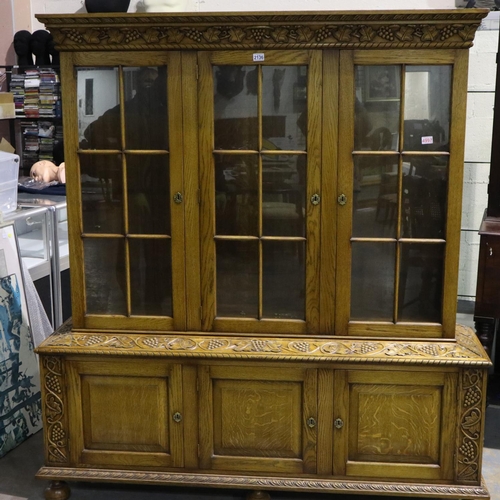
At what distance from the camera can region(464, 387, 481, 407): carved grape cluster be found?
2.68 meters

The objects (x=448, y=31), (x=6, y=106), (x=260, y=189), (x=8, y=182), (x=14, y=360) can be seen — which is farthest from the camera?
(x=6, y=106)

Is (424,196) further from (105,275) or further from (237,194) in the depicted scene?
(105,275)

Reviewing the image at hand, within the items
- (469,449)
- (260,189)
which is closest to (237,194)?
(260,189)

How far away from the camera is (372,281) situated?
2.74 metres

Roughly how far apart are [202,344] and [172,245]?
1.33 feet

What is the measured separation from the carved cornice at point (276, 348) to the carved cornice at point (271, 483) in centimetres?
50

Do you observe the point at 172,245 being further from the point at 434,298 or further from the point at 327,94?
the point at 434,298

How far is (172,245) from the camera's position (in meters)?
2.77

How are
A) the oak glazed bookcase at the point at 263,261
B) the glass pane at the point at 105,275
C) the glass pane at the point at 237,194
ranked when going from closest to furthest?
the oak glazed bookcase at the point at 263,261 < the glass pane at the point at 237,194 < the glass pane at the point at 105,275

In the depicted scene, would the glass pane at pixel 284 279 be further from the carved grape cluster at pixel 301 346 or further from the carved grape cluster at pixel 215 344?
the carved grape cluster at pixel 215 344

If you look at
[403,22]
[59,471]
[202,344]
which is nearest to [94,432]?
[59,471]

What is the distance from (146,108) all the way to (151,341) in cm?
90

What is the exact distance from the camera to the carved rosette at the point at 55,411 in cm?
281

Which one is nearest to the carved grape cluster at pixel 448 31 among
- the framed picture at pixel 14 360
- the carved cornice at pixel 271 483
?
the carved cornice at pixel 271 483
